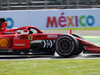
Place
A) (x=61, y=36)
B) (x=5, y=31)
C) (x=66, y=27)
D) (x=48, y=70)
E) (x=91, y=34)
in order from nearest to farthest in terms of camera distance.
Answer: (x=48, y=70), (x=61, y=36), (x=5, y=31), (x=91, y=34), (x=66, y=27)

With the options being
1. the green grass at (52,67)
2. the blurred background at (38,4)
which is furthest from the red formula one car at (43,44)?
the blurred background at (38,4)

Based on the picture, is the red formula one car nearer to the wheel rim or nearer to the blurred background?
the wheel rim

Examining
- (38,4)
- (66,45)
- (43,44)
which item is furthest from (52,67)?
(38,4)

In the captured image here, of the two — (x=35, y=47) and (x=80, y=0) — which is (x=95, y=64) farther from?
(x=80, y=0)

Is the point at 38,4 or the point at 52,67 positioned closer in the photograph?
the point at 52,67

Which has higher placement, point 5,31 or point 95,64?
point 5,31

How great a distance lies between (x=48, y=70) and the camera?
20.6 ft

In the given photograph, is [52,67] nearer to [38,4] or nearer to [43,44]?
[43,44]

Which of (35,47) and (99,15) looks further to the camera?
(99,15)

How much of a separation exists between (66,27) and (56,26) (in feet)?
2.01

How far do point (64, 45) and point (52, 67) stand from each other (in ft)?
5.98

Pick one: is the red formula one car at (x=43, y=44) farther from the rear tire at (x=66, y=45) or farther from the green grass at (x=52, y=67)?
the green grass at (x=52, y=67)

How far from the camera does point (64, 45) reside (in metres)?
8.38

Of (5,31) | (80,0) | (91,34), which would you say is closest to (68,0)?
(80,0)
